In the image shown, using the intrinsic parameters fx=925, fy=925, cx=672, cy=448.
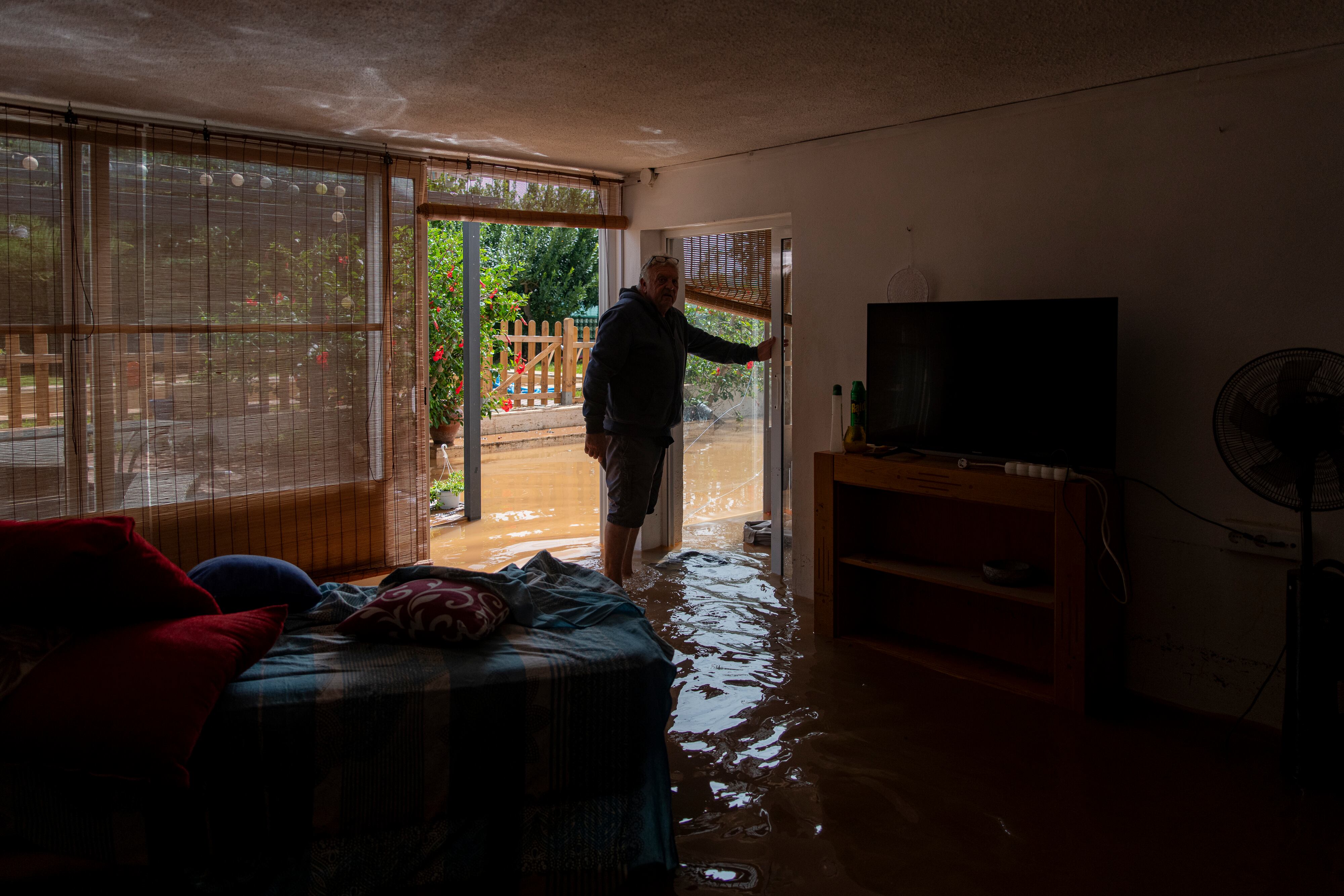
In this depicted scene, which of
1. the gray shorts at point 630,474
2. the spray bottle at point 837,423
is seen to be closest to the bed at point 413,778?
the spray bottle at point 837,423

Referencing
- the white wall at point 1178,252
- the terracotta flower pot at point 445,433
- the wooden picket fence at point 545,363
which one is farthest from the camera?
the wooden picket fence at point 545,363

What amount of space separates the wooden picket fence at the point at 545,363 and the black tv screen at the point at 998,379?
6.50m

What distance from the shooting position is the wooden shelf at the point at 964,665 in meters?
3.29

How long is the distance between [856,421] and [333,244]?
260cm

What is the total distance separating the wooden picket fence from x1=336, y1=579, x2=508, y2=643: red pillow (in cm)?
742

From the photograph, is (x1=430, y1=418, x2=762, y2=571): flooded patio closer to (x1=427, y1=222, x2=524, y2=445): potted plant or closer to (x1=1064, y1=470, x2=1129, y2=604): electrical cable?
(x1=427, y1=222, x2=524, y2=445): potted plant

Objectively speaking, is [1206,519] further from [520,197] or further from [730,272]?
[520,197]

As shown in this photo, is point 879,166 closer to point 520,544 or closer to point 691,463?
point 691,463

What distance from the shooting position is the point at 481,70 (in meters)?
3.15

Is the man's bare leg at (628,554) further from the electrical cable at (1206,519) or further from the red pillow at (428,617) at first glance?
the electrical cable at (1206,519)

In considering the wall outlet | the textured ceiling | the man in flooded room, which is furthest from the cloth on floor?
the wall outlet

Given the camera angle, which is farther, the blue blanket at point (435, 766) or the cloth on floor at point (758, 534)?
the cloth on floor at point (758, 534)

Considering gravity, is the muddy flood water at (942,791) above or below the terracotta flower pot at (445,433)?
below

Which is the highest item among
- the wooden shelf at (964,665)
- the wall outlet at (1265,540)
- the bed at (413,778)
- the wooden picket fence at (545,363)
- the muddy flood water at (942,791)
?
the wooden picket fence at (545,363)
